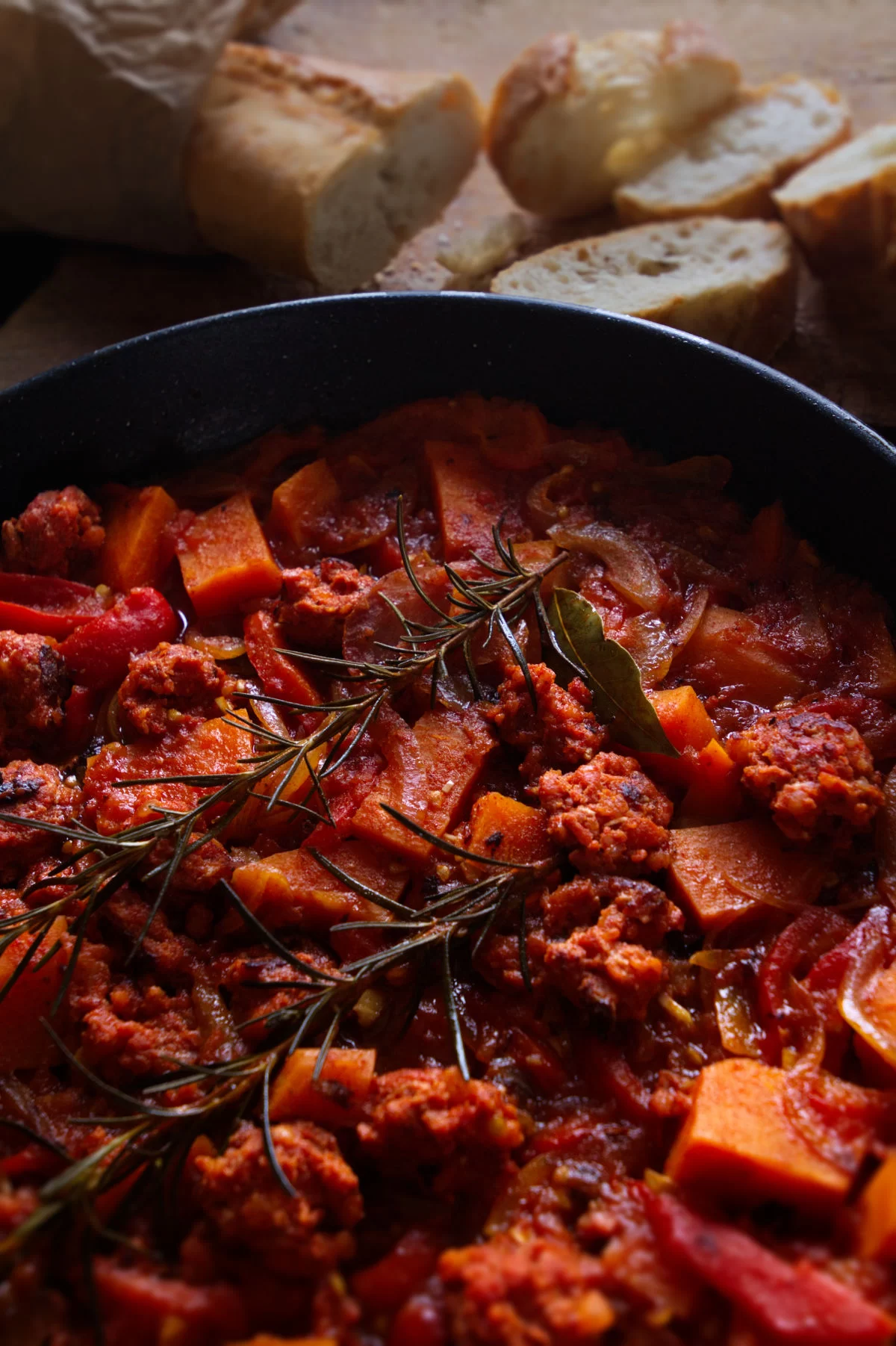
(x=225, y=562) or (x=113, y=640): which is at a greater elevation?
(x=225, y=562)

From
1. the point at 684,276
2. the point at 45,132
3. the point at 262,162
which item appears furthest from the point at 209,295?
the point at 684,276

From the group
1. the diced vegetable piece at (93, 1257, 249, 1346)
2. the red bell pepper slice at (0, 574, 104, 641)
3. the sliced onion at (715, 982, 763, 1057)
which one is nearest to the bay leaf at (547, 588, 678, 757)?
the sliced onion at (715, 982, 763, 1057)

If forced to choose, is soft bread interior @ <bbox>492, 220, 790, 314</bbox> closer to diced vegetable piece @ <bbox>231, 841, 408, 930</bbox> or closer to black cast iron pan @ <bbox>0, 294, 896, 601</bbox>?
black cast iron pan @ <bbox>0, 294, 896, 601</bbox>

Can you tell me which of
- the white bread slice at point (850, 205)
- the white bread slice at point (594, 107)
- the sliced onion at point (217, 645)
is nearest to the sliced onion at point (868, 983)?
the sliced onion at point (217, 645)

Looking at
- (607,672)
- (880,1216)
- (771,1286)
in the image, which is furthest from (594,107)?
(771,1286)

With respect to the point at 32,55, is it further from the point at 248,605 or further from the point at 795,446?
the point at 795,446

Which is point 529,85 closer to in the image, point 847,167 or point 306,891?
point 847,167
